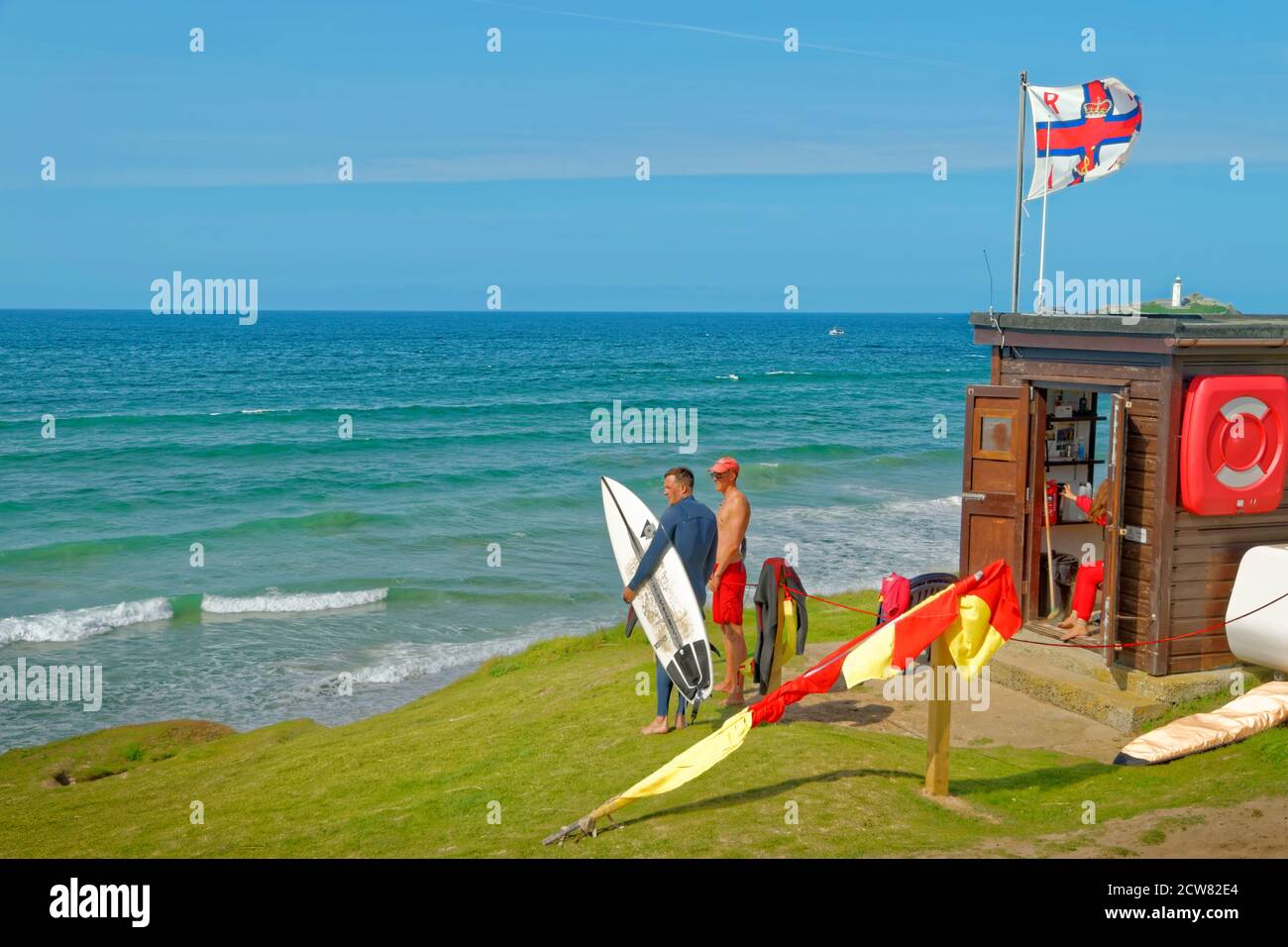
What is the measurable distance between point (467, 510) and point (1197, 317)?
75.3 ft

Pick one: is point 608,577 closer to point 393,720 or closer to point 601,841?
point 393,720

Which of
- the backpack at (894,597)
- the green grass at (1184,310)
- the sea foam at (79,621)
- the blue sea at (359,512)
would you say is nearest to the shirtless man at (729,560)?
the backpack at (894,597)

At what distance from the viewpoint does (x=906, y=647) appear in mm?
7773

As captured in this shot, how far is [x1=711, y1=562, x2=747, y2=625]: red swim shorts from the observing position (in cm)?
996

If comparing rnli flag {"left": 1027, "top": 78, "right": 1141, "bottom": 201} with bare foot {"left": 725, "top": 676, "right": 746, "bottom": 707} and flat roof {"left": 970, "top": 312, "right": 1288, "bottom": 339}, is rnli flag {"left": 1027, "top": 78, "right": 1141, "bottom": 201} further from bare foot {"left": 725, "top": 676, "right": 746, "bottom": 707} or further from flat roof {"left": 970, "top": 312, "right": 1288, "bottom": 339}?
bare foot {"left": 725, "top": 676, "right": 746, "bottom": 707}

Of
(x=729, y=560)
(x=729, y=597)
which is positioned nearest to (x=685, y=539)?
(x=729, y=560)

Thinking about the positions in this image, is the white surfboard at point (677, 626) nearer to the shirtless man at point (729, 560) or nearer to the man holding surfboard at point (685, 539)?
the man holding surfboard at point (685, 539)

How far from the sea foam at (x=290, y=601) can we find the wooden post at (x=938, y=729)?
15602 millimetres

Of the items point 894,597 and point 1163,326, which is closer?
point 1163,326

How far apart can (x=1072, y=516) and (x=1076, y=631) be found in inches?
83.8

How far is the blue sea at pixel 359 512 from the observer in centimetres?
1861

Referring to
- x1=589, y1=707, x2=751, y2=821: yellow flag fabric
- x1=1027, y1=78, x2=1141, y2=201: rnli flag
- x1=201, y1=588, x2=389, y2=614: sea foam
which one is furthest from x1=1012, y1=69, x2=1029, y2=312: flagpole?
x1=201, y1=588, x2=389, y2=614: sea foam

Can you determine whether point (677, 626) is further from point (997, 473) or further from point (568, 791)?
point (997, 473)

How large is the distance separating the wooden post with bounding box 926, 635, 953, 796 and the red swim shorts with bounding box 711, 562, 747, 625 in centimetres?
222
